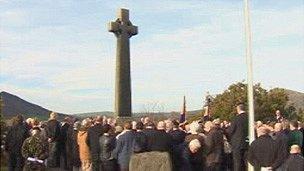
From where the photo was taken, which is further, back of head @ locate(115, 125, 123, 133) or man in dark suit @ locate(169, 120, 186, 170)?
back of head @ locate(115, 125, 123, 133)

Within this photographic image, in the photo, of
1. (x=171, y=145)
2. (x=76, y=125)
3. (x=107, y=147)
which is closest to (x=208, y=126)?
(x=171, y=145)

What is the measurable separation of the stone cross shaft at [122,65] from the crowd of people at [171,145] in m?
11.1

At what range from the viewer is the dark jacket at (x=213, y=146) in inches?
590

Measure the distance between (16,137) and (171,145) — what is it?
3817mm

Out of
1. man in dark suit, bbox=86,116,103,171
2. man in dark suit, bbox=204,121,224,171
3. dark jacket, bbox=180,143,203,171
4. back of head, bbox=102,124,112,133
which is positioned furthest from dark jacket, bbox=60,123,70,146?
man in dark suit, bbox=204,121,224,171

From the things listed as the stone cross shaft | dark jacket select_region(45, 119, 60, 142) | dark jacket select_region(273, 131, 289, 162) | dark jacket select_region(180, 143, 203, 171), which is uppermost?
the stone cross shaft

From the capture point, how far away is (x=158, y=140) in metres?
14.9

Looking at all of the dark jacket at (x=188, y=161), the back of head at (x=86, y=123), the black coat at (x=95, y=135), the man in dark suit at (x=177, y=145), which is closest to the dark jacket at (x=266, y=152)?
the dark jacket at (x=188, y=161)

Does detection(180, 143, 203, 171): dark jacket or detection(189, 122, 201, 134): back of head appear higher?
detection(189, 122, 201, 134): back of head

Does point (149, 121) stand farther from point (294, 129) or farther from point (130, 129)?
point (294, 129)

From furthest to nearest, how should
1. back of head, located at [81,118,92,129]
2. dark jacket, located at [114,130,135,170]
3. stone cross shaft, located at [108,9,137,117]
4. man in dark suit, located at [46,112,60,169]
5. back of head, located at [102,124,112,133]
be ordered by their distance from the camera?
stone cross shaft, located at [108,9,137,117], man in dark suit, located at [46,112,60,169], back of head, located at [81,118,92,129], back of head, located at [102,124,112,133], dark jacket, located at [114,130,135,170]

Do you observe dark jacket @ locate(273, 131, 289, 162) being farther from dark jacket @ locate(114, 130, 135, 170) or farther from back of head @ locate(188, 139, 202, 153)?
dark jacket @ locate(114, 130, 135, 170)

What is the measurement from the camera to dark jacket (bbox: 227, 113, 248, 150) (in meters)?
15.8

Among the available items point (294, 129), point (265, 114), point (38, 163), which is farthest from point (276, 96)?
point (38, 163)
